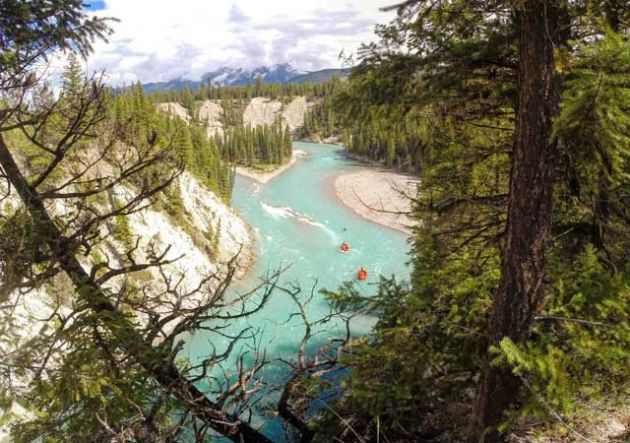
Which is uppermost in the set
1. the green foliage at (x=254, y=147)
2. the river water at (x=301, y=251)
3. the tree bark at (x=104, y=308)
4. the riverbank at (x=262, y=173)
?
the tree bark at (x=104, y=308)

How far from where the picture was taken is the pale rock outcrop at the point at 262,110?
169875mm

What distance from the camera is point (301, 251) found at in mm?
41406

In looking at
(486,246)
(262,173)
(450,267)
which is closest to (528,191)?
(486,246)

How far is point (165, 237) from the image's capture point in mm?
32094

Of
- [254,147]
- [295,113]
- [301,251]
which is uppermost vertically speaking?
[295,113]

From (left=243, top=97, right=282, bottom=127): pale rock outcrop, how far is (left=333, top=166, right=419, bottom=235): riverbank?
87.6 meters

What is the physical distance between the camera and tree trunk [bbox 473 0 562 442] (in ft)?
11.8

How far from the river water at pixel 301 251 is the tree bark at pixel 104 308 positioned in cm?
1369

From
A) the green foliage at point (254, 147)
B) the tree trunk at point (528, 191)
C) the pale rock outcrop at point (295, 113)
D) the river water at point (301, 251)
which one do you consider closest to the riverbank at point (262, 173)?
the green foliage at point (254, 147)

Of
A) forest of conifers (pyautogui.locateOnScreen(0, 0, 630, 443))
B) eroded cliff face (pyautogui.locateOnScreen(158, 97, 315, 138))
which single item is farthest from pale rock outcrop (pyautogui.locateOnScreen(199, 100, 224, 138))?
forest of conifers (pyautogui.locateOnScreen(0, 0, 630, 443))

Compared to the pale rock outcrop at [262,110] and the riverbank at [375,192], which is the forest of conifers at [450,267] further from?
the pale rock outcrop at [262,110]

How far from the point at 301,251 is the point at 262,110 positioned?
5641 inches

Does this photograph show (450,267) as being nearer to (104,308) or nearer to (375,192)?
(104,308)

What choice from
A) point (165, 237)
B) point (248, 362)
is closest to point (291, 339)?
point (248, 362)
